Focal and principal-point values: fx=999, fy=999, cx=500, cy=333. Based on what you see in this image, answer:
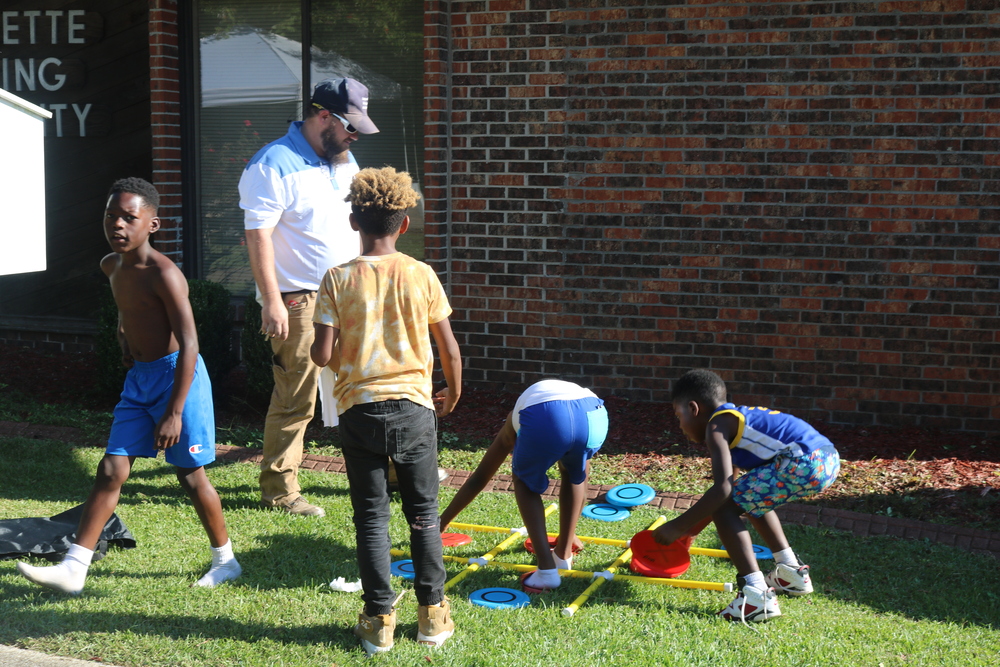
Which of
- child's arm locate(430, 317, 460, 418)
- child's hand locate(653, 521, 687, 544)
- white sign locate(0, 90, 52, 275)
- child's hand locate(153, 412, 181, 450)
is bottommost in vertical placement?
child's hand locate(653, 521, 687, 544)

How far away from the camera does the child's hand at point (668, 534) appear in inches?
155

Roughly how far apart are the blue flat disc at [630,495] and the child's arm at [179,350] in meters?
2.43

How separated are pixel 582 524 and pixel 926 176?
11.6 feet

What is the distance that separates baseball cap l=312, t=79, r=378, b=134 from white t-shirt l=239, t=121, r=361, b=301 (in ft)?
0.82

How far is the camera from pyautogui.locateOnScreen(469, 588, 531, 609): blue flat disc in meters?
4.07

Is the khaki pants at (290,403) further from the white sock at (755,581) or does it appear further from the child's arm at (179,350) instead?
the white sock at (755,581)

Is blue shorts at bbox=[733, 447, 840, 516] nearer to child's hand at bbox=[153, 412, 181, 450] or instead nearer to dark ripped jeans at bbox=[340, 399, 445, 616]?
dark ripped jeans at bbox=[340, 399, 445, 616]

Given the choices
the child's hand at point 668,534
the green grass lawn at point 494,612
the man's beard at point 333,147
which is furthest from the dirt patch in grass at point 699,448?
the man's beard at point 333,147

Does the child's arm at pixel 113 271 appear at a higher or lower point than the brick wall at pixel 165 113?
lower

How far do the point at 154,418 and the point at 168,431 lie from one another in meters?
0.22

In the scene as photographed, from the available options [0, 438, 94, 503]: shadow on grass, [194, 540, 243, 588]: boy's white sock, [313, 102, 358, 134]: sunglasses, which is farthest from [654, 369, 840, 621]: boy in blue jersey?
[0, 438, 94, 503]: shadow on grass

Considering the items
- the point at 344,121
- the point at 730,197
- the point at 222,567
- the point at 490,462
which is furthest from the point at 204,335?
the point at 730,197

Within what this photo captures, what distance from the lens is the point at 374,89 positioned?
26.8ft

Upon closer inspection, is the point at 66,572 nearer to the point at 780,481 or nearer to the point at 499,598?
the point at 499,598
